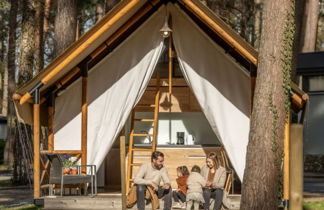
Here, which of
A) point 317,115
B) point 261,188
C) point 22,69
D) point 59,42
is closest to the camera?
point 261,188

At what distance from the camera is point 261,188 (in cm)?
1095

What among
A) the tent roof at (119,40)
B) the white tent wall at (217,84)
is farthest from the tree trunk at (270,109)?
the white tent wall at (217,84)

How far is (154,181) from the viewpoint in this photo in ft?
38.5

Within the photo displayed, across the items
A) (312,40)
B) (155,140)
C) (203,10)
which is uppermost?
(312,40)

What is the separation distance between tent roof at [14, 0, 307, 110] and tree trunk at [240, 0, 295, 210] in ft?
3.00

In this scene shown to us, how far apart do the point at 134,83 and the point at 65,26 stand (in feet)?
15.9

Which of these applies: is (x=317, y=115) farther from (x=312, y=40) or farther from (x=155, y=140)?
(x=155, y=140)

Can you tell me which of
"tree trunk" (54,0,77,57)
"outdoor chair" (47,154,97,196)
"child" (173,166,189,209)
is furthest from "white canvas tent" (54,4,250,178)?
"tree trunk" (54,0,77,57)

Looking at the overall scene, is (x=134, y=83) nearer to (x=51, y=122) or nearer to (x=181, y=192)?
(x=51, y=122)

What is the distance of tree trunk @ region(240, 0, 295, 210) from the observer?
11.0 metres

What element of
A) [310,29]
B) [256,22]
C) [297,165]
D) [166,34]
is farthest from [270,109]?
[256,22]

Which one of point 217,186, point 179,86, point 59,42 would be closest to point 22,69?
point 59,42

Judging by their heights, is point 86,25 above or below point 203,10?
above

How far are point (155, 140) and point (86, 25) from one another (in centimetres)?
2756
